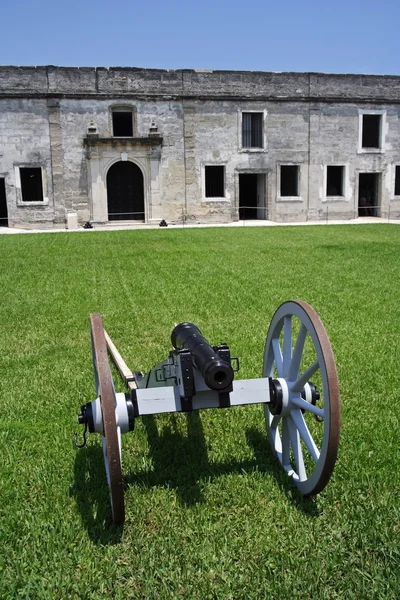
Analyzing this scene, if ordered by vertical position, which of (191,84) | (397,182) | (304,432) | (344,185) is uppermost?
(191,84)

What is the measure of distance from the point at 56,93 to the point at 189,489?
2342cm

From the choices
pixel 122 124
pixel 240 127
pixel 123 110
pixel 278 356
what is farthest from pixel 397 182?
pixel 278 356

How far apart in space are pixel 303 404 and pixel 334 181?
1065 inches

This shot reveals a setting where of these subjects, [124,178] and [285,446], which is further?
[124,178]

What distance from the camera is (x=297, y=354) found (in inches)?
113

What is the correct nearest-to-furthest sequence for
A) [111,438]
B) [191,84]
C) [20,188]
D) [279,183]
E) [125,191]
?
1. [111,438]
2. [20,188]
3. [191,84]
4. [125,191]
5. [279,183]

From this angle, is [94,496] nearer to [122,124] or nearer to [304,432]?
[304,432]

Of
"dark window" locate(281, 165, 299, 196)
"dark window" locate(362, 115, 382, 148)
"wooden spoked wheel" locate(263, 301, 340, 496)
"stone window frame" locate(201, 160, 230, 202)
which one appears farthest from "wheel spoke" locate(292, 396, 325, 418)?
"dark window" locate(362, 115, 382, 148)

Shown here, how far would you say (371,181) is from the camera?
29.6 meters

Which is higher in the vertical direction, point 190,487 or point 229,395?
point 229,395

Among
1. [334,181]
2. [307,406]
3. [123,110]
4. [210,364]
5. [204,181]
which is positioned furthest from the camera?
[334,181]

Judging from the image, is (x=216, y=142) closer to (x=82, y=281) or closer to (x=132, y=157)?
(x=132, y=157)

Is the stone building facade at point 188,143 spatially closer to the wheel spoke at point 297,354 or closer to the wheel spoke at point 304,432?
the wheel spoke at point 297,354

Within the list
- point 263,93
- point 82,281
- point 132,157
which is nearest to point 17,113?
point 132,157
